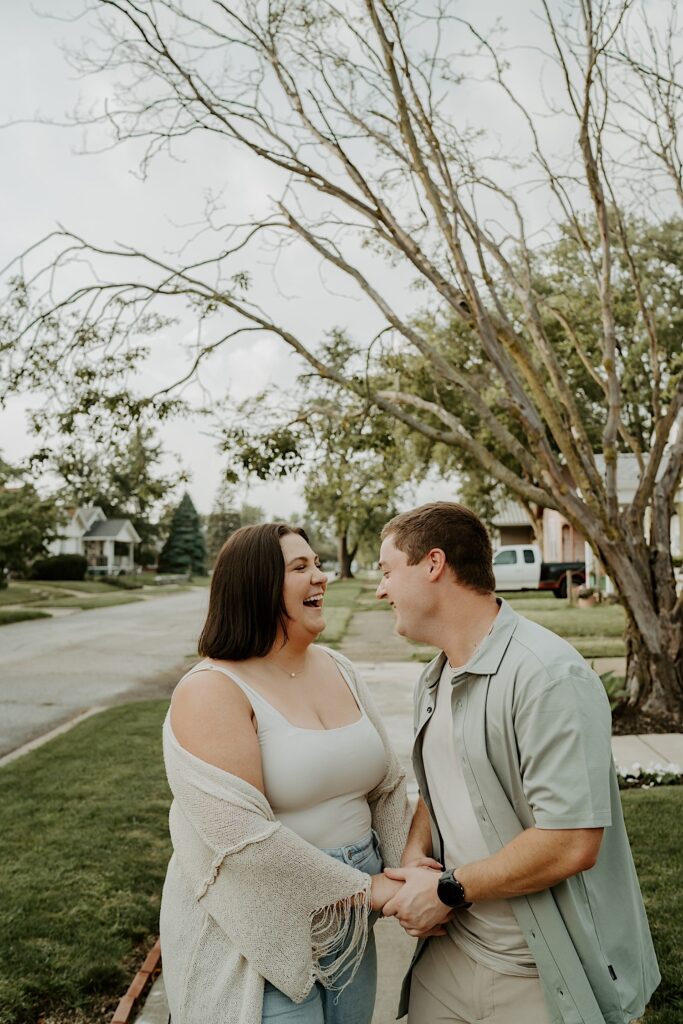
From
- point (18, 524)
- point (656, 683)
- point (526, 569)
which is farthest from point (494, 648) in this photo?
point (526, 569)

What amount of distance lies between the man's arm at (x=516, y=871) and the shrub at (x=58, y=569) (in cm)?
5176

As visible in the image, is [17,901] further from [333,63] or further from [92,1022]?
[333,63]

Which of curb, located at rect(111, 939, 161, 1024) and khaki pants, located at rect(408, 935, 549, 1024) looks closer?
khaki pants, located at rect(408, 935, 549, 1024)

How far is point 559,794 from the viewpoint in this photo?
199 centimetres

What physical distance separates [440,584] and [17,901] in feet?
12.7

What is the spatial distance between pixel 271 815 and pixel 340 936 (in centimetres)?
39

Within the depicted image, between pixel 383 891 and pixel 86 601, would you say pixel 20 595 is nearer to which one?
pixel 86 601

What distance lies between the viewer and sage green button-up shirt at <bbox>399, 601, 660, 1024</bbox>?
78.7 inches

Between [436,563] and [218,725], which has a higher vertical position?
[436,563]

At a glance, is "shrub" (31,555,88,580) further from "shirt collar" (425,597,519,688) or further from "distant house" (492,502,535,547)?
"shirt collar" (425,597,519,688)

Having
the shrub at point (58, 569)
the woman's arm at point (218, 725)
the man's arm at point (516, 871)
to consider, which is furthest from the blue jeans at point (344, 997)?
the shrub at point (58, 569)

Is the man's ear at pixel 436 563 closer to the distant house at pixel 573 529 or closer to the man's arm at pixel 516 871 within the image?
the man's arm at pixel 516 871

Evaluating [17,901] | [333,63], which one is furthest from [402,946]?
[333,63]

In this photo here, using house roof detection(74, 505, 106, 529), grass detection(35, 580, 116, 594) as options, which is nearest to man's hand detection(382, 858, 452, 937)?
grass detection(35, 580, 116, 594)
